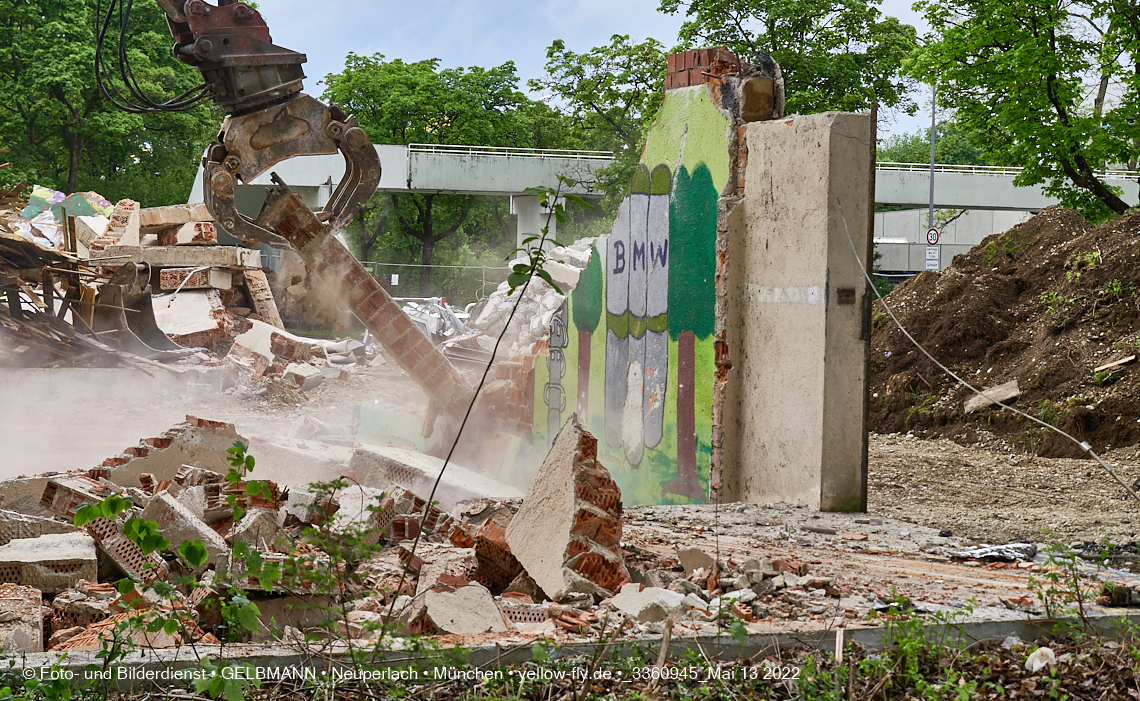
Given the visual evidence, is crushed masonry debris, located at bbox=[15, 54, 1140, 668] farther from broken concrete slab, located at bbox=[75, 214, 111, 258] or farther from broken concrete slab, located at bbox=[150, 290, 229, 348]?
broken concrete slab, located at bbox=[75, 214, 111, 258]

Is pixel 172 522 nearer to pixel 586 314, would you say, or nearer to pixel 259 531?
pixel 259 531

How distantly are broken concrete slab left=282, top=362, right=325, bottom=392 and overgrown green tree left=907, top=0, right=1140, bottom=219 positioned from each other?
442 inches

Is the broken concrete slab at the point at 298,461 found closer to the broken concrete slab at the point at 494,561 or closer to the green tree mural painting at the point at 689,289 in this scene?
the green tree mural painting at the point at 689,289

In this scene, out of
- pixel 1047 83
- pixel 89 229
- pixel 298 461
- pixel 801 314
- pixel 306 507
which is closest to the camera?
pixel 306 507

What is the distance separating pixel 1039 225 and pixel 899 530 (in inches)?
385

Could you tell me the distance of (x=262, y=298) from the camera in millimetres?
19422

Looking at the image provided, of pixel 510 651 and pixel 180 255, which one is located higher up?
pixel 180 255

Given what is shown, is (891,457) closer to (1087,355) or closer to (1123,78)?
(1087,355)

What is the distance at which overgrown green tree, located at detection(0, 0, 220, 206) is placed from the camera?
30.6 metres

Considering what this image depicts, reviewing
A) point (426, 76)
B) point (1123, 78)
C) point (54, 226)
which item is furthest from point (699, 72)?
point (426, 76)

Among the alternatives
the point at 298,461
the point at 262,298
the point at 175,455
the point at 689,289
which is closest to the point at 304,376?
the point at 262,298

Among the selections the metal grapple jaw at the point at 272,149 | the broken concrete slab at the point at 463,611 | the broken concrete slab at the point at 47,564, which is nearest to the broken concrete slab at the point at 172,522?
the broken concrete slab at the point at 47,564

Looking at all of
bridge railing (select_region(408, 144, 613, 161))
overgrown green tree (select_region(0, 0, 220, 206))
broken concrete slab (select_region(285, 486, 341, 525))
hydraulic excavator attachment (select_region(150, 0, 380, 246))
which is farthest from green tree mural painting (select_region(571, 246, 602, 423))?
overgrown green tree (select_region(0, 0, 220, 206))

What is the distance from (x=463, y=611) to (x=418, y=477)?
384cm
